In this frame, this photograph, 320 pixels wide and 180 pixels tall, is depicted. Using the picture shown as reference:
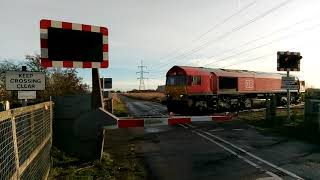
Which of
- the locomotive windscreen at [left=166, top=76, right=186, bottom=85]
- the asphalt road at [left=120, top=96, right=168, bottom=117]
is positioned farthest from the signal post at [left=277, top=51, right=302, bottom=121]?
the locomotive windscreen at [left=166, top=76, right=186, bottom=85]

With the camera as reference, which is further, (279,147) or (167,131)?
(167,131)

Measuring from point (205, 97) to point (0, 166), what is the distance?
95.5 feet

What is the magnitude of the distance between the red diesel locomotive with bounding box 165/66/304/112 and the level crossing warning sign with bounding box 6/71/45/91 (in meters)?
21.4

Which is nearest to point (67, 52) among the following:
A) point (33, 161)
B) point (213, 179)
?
point (33, 161)

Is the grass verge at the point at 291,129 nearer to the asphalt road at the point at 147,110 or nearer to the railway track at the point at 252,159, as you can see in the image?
the railway track at the point at 252,159

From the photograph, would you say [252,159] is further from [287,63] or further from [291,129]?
[287,63]

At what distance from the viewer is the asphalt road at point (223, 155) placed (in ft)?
32.0

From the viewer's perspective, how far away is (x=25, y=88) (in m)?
9.79

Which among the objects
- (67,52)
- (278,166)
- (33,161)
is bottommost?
(278,166)

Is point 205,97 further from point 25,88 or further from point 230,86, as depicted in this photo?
point 25,88

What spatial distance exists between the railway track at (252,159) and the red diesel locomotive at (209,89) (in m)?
13.8

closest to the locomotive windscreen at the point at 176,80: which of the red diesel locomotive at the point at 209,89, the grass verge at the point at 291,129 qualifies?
the red diesel locomotive at the point at 209,89

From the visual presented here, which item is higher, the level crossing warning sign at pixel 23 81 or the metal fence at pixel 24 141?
the level crossing warning sign at pixel 23 81

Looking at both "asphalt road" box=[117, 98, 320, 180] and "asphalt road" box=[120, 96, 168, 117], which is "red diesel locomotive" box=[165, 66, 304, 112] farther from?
"asphalt road" box=[117, 98, 320, 180]
